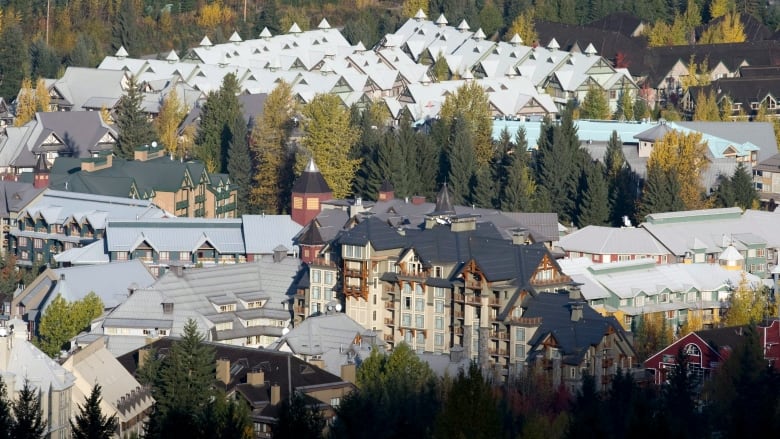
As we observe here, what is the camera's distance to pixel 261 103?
121625 mm

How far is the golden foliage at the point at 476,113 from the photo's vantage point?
109 m

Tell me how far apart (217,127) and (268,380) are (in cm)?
3869

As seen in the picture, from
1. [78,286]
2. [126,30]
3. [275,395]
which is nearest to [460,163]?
[78,286]

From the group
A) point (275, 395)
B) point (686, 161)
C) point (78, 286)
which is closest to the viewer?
point (275, 395)

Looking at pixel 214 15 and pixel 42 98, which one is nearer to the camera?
pixel 42 98

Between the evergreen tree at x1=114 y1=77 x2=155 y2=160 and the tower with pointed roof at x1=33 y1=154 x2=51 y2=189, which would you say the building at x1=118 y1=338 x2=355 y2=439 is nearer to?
the tower with pointed roof at x1=33 y1=154 x2=51 y2=189

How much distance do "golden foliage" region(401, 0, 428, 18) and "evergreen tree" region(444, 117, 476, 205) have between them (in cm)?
5091

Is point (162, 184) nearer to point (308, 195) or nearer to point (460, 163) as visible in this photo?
point (308, 195)

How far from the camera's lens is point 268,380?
76.2 metres

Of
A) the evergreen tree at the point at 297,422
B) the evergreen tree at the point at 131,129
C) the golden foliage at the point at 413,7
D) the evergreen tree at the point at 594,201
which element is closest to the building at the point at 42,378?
the evergreen tree at the point at 297,422

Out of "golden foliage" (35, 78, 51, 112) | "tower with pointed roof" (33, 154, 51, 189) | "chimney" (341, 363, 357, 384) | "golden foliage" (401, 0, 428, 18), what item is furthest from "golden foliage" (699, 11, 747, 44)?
"chimney" (341, 363, 357, 384)

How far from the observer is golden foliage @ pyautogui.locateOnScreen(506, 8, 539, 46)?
147 meters

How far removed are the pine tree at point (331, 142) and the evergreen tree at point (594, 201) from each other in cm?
951

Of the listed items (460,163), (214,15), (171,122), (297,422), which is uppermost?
(214,15)
